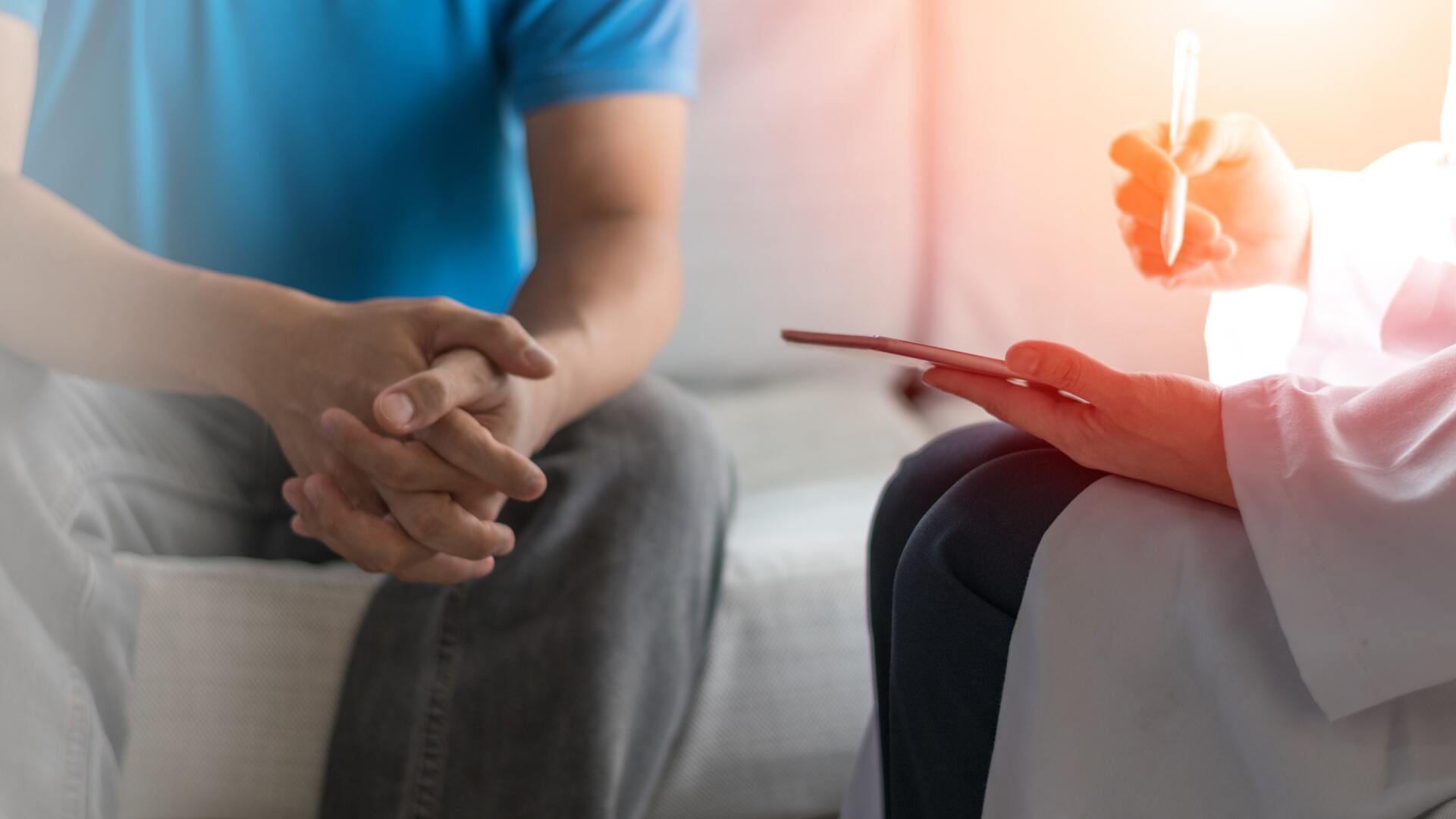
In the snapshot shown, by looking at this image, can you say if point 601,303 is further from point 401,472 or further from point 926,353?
point 926,353

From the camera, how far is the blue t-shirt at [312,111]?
2.80 feet

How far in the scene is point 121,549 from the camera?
0.74 meters

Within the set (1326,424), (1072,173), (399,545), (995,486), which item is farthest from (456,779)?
(1072,173)

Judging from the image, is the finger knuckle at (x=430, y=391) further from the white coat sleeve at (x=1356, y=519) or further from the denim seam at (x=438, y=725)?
the white coat sleeve at (x=1356, y=519)

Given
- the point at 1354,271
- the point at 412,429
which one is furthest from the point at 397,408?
the point at 1354,271

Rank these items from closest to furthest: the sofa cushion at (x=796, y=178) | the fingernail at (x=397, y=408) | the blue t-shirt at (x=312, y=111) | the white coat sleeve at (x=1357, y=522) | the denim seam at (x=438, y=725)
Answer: the white coat sleeve at (x=1357, y=522) → the fingernail at (x=397, y=408) → the denim seam at (x=438, y=725) → the blue t-shirt at (x=312, y=111) → the sofa cushion at (x=796, y=178)

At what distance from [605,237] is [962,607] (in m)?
0.45

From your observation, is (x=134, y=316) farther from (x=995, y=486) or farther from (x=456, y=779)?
(x=995, y=486)

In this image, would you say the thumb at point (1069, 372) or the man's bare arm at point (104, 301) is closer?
the thumb at point (1069, 372)

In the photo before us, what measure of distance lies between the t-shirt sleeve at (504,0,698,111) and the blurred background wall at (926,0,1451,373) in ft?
1.22

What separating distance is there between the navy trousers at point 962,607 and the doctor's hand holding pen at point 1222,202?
0.59ft

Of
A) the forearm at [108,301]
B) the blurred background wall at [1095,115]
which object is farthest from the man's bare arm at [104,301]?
the blurred background wall at [1095,115]

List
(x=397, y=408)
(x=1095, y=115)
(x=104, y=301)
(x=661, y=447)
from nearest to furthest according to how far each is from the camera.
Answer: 1. (x=397, y=408)
2. (x=104, y=301)
3. (x=661, y=447)
4. (x=1095, y=115)

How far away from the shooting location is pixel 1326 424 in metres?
0.48
